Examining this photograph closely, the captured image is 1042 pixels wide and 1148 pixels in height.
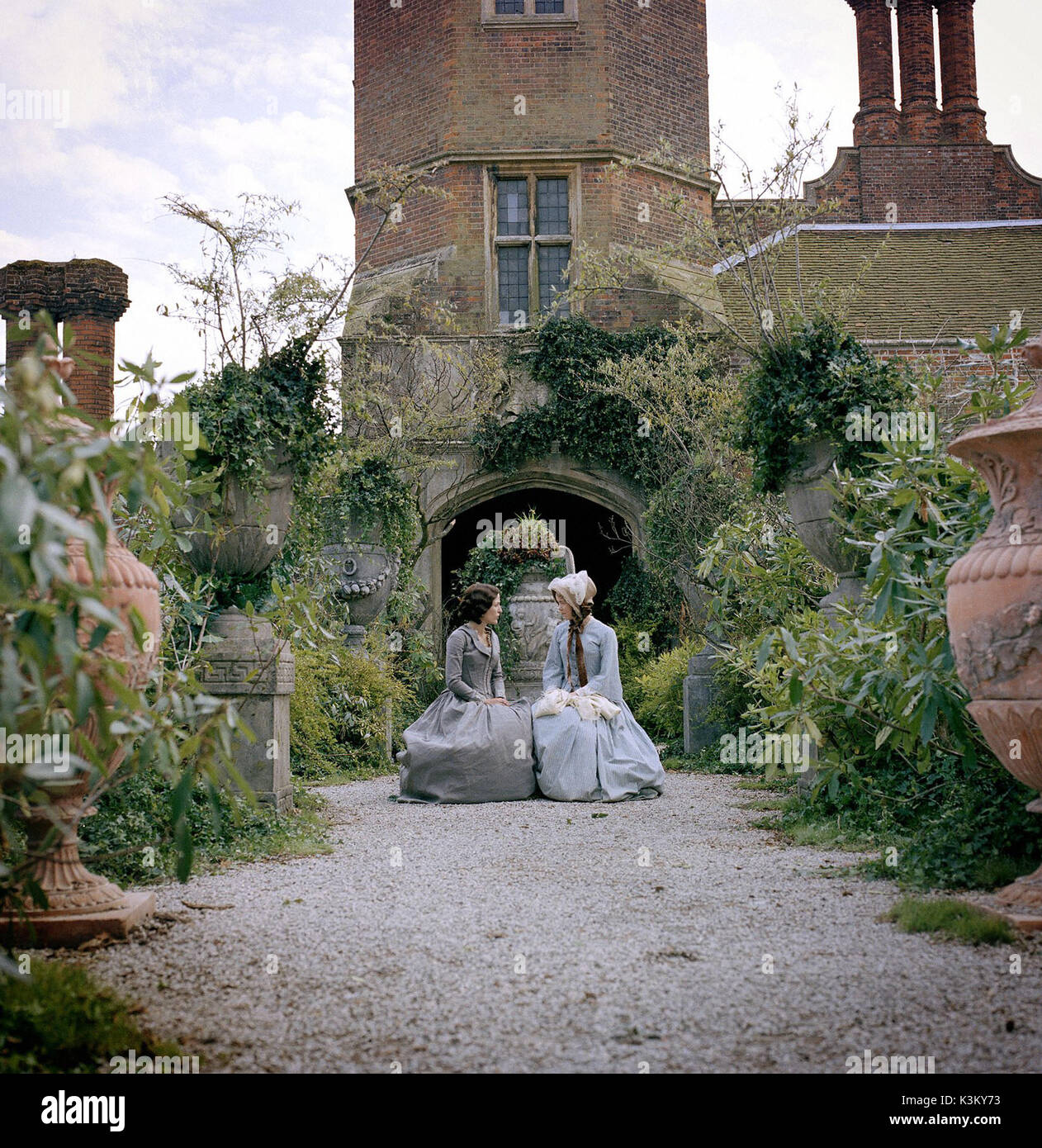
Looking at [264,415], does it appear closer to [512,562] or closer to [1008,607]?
[1008,607]

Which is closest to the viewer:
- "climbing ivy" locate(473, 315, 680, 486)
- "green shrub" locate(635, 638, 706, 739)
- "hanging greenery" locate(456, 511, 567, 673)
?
"green shrub" locate(635, 638, 706, 739)

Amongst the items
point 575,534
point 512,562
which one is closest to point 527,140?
point 512,562

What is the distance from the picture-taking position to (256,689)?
600 cm

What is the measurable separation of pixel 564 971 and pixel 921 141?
65.0 ft

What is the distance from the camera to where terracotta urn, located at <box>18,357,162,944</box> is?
3.29m

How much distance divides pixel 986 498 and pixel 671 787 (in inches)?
164

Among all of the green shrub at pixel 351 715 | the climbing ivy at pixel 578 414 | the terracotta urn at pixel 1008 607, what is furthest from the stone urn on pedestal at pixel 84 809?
the climbing ivy at pixel 578 414

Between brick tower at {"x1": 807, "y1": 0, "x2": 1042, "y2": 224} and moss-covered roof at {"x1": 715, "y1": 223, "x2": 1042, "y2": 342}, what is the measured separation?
29.5 inches

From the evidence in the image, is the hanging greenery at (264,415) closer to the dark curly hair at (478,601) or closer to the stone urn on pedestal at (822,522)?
the dark curly hair at (478,601)

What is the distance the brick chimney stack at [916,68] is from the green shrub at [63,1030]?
67.9 ft

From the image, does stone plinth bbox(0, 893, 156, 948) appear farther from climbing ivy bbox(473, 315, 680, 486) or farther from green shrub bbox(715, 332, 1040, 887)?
climbing ivy bbox(473, 315, 680, 486)

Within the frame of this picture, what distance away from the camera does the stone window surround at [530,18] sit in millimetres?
13344

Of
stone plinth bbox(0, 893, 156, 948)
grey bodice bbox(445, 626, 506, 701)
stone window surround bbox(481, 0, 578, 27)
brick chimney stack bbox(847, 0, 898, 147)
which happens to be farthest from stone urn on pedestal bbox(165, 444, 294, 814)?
brick chimney stack bbox(847, 0, 898, 147)
